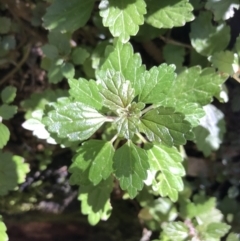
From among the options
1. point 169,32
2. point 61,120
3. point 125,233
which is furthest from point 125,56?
point 125,233

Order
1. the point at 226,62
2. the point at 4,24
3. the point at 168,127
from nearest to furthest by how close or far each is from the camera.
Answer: the point at 168,127 < the point at 226,62 < the point at 4,24

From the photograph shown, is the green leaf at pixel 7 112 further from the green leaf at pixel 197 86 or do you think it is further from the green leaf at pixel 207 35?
the green leaf at pixel 207 35

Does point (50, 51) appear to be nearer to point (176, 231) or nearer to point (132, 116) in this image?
point (132, 116)

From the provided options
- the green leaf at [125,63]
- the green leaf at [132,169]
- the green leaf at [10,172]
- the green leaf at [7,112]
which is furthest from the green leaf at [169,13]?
the green leaf at [10,172]

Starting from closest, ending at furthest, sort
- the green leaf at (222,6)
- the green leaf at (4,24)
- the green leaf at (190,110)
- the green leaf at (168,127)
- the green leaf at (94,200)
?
A: the green leaf at (168,127)
the green leaf at (190,110)
the green leaf at (222,6)
the green leaf at (94,200)
the green leaf at (4,24)

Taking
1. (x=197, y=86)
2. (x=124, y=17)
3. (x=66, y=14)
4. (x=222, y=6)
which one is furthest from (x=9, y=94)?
(x=222, y=6)

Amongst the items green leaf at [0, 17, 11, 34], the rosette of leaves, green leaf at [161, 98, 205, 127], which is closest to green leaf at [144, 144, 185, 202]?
the rosette of leaves
